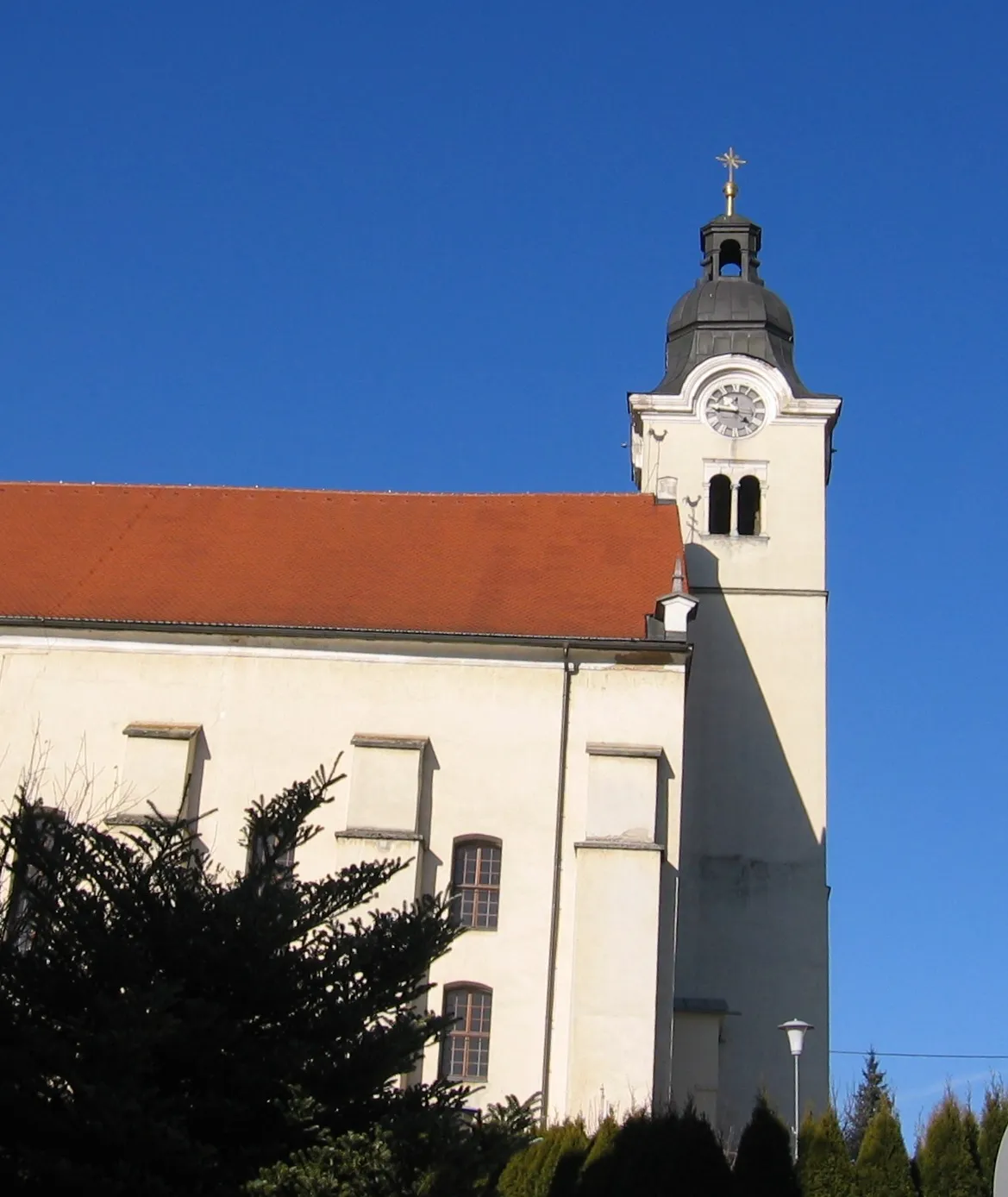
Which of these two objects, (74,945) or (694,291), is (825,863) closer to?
(694,291)

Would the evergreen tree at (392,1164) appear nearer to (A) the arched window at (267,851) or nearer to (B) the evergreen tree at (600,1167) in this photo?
(A) the arched window at (267,851)

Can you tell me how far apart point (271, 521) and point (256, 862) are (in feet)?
56.0

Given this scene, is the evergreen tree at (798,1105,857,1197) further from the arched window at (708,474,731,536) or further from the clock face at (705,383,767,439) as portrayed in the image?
the clock face at (705,383,767,439)

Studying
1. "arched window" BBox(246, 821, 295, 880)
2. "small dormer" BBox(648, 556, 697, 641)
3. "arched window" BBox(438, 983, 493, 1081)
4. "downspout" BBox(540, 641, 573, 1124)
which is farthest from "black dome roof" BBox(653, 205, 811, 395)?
"arched window" BBox(246, 821, 295, 880)

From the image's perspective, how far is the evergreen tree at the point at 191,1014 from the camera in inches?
389

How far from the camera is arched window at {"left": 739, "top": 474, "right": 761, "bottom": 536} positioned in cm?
3112

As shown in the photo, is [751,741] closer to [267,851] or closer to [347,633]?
[347,633]

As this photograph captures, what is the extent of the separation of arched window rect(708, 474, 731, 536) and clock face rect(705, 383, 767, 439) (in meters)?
0.93

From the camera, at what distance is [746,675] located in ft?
97.5

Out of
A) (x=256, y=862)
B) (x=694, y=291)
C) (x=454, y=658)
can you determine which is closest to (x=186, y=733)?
(x=454, y=658)

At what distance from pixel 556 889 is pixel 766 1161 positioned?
760cm

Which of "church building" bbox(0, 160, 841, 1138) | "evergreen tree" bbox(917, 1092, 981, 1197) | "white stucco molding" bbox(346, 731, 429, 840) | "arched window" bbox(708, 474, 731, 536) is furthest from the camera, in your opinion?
"arched window" bbox(708, 474, 731, 536)

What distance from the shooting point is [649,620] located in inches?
984

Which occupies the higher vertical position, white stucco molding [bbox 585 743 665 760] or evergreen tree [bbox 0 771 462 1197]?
white stucco molding [bbox 585 743 665 760]
